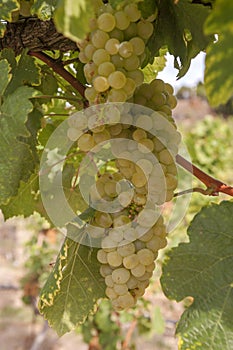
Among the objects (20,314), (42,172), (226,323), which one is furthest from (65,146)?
(20,314)

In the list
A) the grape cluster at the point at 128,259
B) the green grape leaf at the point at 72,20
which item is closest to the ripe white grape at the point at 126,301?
the grape cluster at the point at 128,259

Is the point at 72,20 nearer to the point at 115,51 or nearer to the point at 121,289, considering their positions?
the point at 115,51

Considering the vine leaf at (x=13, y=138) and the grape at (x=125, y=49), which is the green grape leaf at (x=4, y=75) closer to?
the vine leaf at (x=13, y=138)

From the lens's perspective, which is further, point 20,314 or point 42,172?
point 20,314

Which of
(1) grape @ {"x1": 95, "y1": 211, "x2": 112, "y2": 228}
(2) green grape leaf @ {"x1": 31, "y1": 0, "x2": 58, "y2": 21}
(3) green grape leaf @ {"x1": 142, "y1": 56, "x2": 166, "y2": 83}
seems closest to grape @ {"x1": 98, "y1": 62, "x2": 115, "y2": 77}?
(2) green grape leaf @ {"x1": 31, "y1": 0, "x2": 58, "y2": 21}

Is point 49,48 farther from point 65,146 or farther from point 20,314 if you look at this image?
point 20,314

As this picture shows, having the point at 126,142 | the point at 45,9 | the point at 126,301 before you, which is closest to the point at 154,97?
the point at 126,142
